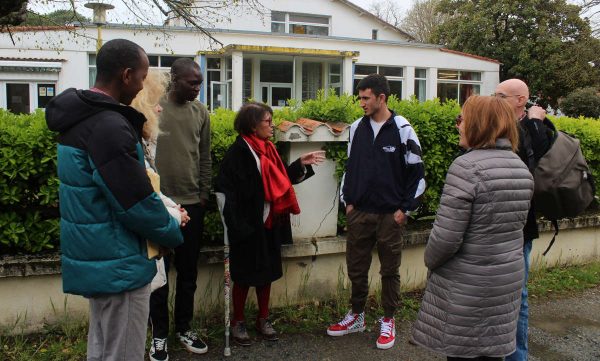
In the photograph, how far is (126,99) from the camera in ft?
8.50

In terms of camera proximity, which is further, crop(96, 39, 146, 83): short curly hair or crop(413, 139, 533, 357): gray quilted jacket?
crop(413, 139, 533, 357): gray quilted jacket

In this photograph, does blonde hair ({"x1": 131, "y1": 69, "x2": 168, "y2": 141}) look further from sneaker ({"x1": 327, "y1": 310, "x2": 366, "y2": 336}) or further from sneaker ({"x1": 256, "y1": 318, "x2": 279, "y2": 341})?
sneaker ({"x1": 327, "y1": 310, "x2": 366, "y2": 336})

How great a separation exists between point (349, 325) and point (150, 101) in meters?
2.53

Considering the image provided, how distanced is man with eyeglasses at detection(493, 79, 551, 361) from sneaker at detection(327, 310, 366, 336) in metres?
1.22

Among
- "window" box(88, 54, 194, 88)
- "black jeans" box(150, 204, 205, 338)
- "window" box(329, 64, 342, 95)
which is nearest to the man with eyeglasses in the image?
"black jeans" box(150, 204, 205, 338)

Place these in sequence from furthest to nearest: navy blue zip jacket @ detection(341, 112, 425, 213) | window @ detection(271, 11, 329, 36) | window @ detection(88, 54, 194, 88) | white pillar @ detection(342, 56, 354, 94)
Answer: window @ detection(271, 11, 329, 36)
white pillar @ detection(342, 56, 354, 94)
window @ detection(88, 54, 194, 88)
navy blue zip jacket @ detection(341, 112, 425, 213)

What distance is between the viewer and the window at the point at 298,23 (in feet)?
99.2

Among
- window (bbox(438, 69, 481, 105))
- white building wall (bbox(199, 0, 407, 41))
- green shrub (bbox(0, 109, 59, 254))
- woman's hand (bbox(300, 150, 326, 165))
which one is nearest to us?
green shrub (bbox(0, 109, 59, 254))

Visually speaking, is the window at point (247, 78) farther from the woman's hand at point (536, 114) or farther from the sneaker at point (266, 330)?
the woman's hand at point (536, 114)

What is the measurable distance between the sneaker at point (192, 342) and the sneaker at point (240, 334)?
0.26 metres

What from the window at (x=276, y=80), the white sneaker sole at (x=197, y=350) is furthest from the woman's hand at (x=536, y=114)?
the window at (x=276, y=80)

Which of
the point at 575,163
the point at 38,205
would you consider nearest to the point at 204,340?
the point at 38,205

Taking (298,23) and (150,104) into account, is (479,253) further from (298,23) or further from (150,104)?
(298,23)

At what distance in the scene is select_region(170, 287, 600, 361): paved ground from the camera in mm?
3998
